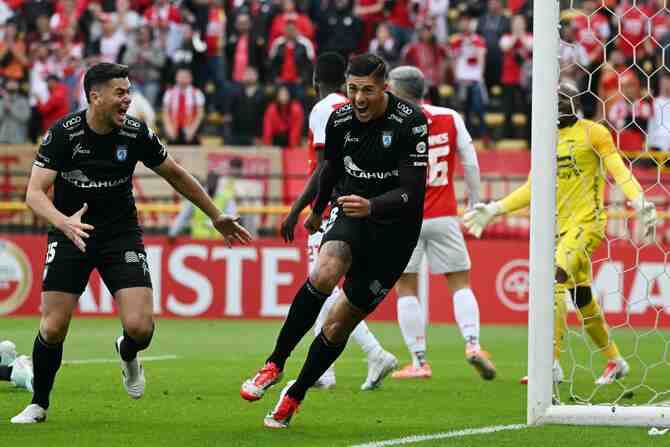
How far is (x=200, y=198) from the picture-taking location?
8.56 m

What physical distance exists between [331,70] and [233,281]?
28.8 feet

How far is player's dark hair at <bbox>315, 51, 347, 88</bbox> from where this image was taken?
10.7m

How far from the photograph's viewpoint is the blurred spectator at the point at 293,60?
23.2 meters

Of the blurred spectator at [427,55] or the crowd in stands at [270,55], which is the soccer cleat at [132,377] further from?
Result: the blurred spectator at [427,55]

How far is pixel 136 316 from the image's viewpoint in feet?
27.3

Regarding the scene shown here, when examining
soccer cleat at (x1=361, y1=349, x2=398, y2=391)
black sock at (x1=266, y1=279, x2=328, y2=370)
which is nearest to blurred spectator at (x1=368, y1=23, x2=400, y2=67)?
soccer cleat at (x1=361, y1=349, x2=398, y2=391)

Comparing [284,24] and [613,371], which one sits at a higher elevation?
[284,24]

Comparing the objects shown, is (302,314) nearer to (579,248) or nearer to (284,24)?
(579,248)

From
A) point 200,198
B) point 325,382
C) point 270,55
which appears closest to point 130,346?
point 200,198

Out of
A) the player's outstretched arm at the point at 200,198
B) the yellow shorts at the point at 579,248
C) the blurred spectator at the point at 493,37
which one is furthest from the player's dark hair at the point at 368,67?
the blurred spectator at the point at 493,37

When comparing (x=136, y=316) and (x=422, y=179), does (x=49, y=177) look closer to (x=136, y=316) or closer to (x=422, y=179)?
(x=136, y=316)

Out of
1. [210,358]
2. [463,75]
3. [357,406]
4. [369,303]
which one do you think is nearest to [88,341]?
[210,358]

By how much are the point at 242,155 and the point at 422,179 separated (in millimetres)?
14387

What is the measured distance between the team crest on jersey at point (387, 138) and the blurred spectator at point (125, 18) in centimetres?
1675
